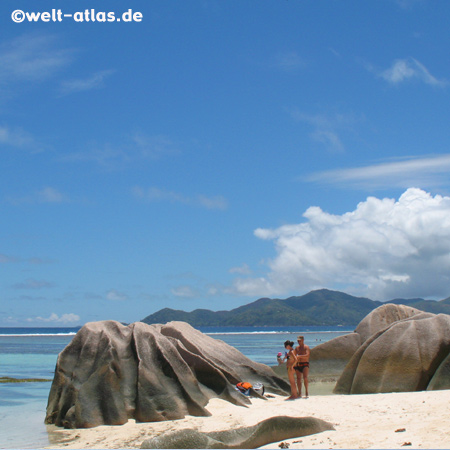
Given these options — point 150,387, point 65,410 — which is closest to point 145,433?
point 150,387

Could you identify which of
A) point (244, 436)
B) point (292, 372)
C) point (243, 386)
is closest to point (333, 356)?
point (292, 372)

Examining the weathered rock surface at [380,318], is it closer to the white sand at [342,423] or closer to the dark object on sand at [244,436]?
the white sand at [342,423]

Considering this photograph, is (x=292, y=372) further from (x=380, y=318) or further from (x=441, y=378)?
(x=380, y=318)

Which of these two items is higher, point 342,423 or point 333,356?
point 333,356

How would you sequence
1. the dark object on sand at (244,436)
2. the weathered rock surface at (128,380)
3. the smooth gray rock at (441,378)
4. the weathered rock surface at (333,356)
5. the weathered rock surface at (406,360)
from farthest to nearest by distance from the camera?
the weathered rock surface at (333,356) < the weathered rock surface at (406,360) < the smooth gray rock at (441,378) < the weathered rock surface at (128,380) < the dark object on sand at (244,436)

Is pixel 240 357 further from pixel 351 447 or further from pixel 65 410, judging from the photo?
pixel 351 447

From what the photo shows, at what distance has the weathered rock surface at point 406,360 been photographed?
50.8ft

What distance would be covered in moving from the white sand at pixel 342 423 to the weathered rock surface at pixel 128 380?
1.11 feet

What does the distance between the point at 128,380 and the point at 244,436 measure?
4.47m

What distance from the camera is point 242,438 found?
9.38 m

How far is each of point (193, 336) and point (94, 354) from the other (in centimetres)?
381

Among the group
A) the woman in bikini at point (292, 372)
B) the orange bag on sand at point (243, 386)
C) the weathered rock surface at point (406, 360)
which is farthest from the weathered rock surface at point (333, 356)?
the orange bag on sand at point (243, 386)

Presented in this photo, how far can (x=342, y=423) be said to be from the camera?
35.6ft

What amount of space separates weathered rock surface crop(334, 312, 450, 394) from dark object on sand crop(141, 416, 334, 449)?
659cm
